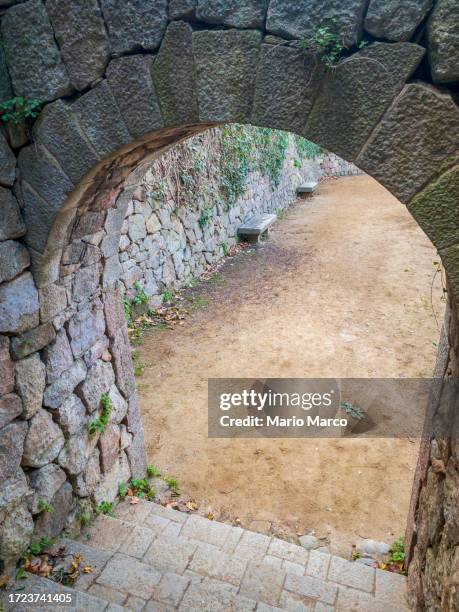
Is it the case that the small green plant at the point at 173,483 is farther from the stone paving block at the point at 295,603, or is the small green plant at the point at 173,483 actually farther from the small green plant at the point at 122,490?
the stone paving block at the point at 295,603

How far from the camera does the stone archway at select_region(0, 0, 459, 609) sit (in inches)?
54.7

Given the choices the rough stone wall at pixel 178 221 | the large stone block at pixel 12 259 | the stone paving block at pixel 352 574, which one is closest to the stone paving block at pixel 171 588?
the stone paving block at pixel 352 574

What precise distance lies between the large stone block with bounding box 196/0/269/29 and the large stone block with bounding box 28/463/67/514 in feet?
7.56

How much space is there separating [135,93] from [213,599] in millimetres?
2535

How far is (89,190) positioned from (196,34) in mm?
881

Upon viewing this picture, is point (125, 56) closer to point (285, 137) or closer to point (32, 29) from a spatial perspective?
point (32, 29)

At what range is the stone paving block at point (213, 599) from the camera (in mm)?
2285

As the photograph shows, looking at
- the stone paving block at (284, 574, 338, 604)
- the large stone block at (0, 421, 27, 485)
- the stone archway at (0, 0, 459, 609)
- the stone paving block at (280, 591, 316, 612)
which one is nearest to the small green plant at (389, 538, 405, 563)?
the stone archway at (0, 0, 459, 609)

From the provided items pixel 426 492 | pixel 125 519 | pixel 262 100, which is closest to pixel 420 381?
pixel 426 492

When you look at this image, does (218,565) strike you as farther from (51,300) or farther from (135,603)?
(51,300)

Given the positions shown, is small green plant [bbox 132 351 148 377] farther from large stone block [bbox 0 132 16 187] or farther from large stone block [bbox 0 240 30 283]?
large stone block [bbox 0 132 16 187]

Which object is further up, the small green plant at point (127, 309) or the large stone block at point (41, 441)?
the large stone block at point (41, 441)

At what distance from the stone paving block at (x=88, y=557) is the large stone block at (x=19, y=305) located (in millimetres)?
1338

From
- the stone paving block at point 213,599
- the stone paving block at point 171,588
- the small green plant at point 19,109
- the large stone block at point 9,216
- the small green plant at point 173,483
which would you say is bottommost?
the small green plant at point 173,483
